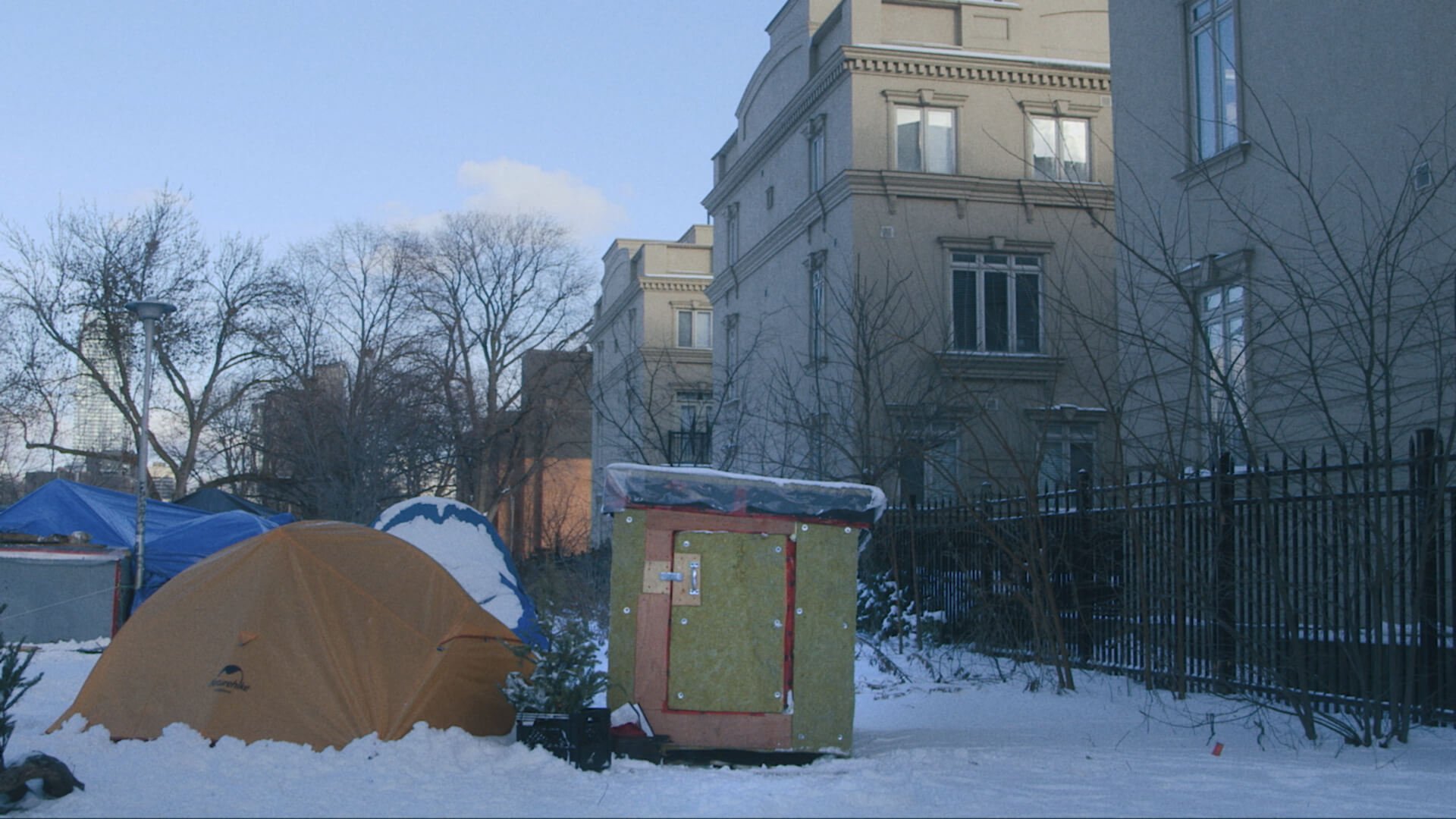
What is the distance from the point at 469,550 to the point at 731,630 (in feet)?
23.2

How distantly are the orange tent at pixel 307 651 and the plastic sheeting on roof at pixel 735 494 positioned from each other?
1828 millimetres

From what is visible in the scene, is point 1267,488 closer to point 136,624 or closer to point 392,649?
point 392,649

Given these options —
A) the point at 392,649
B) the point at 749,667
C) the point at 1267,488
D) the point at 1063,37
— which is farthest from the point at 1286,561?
the point at 1063,37

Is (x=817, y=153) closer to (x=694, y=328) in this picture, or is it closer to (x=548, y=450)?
(x=694, y=328)

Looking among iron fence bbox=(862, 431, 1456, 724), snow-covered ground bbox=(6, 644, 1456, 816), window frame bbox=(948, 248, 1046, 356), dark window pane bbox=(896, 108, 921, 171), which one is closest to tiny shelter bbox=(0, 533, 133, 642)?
snow-covered ground bbox=(6, 644, 1456, 816)

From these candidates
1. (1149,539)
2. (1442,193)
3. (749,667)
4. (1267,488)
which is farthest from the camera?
(1442,193)

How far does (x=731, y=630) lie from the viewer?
28.7ft

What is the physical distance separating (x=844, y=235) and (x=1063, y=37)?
6324mm

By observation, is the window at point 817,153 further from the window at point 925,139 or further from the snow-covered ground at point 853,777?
the snow-covered ground at point 853,777

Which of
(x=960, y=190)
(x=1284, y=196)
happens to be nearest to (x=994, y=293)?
(x=960, y=190)

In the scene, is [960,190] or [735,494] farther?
[960,190]

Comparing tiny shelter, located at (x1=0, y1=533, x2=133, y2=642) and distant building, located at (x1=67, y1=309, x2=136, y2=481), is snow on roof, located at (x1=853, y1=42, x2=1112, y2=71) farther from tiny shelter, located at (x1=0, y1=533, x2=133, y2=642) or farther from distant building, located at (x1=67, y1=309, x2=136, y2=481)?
distant building, located at (x1=67, y1=309, x2=136, y2=481)

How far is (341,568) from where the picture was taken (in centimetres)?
948

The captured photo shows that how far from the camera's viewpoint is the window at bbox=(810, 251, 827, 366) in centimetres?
2642
